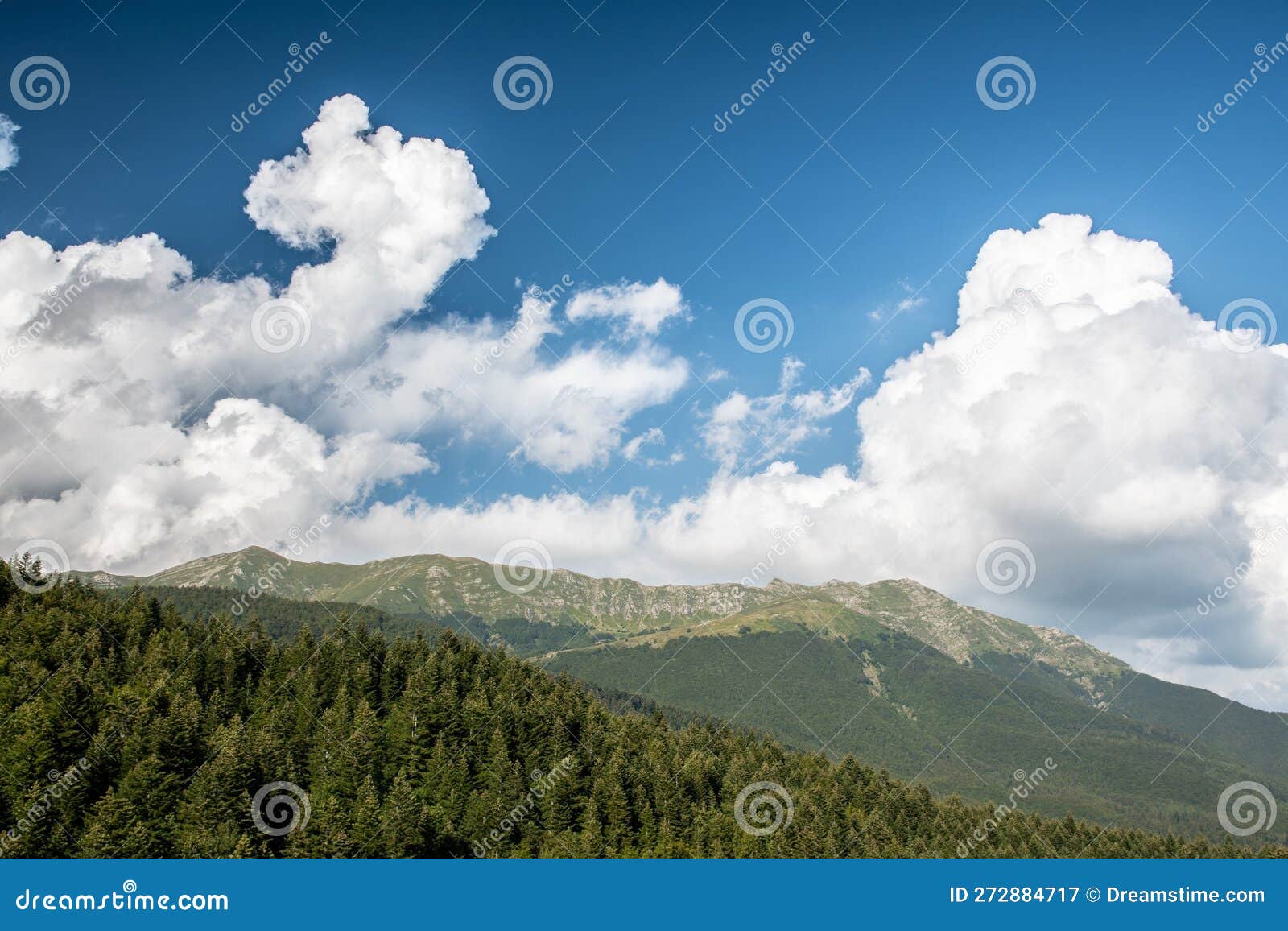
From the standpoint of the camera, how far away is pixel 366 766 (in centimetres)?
10544

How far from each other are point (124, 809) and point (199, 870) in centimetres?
6429

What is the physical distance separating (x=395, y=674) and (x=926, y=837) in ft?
348

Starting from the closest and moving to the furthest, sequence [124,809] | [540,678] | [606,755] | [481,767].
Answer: [124,809] → [481,767] → [606,755] → [540,678]

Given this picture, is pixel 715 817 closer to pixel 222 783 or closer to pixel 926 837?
pixel 926 837

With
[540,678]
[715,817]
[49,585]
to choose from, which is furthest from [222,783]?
Result: [49,585]

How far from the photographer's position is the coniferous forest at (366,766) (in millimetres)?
81125

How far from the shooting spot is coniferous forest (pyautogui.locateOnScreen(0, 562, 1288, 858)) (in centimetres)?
8112

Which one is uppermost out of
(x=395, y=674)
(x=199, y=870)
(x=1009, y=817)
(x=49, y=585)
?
(x=49, y=585)

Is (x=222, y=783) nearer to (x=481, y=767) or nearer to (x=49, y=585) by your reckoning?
(x=481, y=767)

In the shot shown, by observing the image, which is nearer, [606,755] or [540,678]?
[606,755]

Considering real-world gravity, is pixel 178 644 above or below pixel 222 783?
above

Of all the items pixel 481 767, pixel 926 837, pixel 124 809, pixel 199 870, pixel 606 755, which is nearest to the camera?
pixel 199 870

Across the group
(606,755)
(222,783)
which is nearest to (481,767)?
(606,755)

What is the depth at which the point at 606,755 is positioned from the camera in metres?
144
